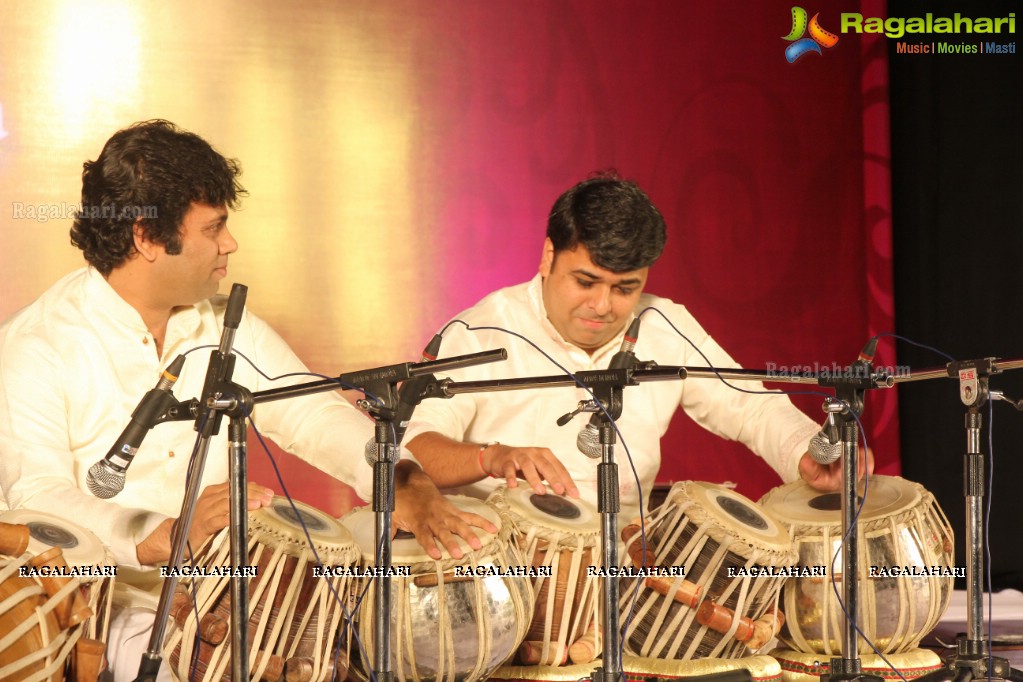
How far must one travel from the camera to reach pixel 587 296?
3.85 metres

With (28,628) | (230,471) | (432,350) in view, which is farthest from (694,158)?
(28,628)

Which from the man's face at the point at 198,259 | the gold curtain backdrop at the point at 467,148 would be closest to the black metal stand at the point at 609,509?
the man's face at the point at 198,259

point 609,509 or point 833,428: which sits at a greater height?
point 833,428

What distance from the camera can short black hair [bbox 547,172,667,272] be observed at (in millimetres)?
3791

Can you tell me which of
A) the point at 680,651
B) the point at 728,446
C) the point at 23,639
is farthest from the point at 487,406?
the point at 23,639

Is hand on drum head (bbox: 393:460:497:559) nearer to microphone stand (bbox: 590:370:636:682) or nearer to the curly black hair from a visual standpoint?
microphone stand (bbox: 590:370:636:682)

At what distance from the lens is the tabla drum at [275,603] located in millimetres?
2828

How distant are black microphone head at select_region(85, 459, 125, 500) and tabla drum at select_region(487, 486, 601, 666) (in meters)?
1.15

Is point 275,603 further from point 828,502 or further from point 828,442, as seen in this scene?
point 828,502

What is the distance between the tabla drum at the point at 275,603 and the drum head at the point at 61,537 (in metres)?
0.24

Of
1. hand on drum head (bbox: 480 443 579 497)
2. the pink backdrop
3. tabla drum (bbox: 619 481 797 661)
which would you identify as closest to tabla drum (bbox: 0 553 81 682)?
hand on drum head (bbox: 480 443 579 497)

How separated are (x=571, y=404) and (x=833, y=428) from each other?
50.6 inches

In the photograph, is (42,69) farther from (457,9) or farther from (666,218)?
(666,218)

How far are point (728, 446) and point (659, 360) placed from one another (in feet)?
3.29
